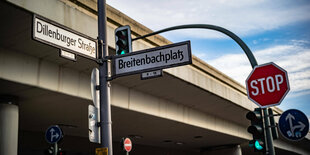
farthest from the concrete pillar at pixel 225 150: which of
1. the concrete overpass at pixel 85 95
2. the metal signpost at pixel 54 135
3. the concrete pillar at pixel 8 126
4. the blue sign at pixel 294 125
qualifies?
the concrete pillar at pixel 8 126

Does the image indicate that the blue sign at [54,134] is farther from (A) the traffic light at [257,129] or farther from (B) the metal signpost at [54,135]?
(A) the traffic light at [257,129]

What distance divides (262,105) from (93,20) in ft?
17.1

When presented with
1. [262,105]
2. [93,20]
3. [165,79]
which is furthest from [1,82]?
[262,105]

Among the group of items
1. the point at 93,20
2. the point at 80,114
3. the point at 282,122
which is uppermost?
the point at 93,20

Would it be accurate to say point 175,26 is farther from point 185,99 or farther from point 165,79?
point 185,99

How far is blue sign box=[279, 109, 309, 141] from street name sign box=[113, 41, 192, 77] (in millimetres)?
3427

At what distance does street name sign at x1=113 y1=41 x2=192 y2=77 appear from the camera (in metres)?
6.84

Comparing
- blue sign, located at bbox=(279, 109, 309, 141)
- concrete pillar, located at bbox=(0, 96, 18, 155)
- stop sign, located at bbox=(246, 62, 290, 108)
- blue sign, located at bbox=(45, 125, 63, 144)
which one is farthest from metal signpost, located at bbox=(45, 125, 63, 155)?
blue sign, located at bbox=(279, 109, 309, 141)

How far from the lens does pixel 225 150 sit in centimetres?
2717

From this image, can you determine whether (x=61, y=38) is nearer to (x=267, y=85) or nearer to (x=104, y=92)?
(x=104, y=92)

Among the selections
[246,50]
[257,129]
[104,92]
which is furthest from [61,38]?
[257,129]

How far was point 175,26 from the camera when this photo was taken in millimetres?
9688

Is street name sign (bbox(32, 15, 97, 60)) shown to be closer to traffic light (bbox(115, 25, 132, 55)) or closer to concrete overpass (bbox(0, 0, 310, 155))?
traffic light (bbox(115, 25, 132, 55))

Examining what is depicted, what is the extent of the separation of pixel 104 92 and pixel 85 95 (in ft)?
14.4
